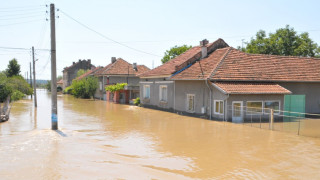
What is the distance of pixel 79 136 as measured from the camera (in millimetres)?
14422

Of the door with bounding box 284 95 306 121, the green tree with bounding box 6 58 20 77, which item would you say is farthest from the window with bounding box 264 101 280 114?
the green tree with bounding box 6 58 20 77

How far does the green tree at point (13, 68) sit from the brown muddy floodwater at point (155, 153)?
149 ft

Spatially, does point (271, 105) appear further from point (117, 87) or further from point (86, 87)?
point (86, 87)

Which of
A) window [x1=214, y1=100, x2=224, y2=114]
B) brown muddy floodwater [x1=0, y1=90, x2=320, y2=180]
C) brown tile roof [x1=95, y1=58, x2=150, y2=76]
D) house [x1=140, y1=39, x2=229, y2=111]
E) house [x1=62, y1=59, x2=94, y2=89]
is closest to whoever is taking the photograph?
brown muddy floodwater [x1=0, y1=90, x2=320, y2=180]

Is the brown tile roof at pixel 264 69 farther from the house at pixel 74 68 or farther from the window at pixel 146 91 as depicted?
the house at pixel 74 68

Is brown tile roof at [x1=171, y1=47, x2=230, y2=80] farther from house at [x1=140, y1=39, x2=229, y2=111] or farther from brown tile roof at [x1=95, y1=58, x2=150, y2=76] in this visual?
brown tile roof at [x1=95, y1=58, x2=150, y2=76]

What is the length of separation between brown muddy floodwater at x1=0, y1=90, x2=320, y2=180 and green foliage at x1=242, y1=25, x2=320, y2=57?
95.0 feet

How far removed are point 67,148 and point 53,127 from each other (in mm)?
5064

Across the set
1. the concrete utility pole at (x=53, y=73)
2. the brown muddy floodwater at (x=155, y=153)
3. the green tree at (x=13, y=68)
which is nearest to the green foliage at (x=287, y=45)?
the brown muddy floodwater at (x=155, y=153)

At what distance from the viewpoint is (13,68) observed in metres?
57.5

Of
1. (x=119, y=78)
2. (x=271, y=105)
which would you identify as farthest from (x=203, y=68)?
(x=119, y=78)

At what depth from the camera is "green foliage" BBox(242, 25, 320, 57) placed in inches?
1614

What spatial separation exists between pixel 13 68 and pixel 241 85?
167ft

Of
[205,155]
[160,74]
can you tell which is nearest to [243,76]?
[160,74]
